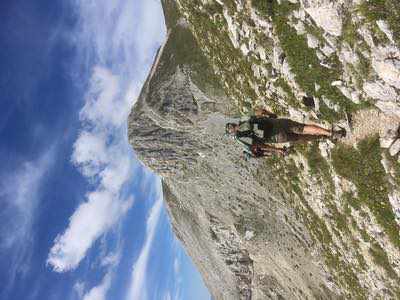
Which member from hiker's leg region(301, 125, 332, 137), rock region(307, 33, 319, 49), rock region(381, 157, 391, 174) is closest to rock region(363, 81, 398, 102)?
rock region(381, 157, 391, 174)

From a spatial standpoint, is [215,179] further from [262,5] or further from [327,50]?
[327,50]

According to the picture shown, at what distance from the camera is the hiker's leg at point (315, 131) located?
Answer: 2088 cm

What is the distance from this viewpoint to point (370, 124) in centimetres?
1803

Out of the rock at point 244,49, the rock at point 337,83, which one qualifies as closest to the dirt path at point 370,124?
the rock at point 337,83

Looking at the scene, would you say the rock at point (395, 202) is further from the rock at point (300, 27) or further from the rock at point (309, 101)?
the rock at point (300, 27)

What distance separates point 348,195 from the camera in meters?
21.8

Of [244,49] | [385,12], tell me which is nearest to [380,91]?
[385,12]

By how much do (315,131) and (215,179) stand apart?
1714 centimetres

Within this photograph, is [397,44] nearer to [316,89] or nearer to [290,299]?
[316,89]

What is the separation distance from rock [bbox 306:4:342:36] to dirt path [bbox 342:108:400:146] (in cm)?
371

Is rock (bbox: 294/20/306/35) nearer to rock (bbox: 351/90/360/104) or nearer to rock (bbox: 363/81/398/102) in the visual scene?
rock (bbox: 351/90/360/104)

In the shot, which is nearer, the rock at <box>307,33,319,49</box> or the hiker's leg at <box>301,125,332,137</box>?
the rock at <box>307,33,319,49</box>

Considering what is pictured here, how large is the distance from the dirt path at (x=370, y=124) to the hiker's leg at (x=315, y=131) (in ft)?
4.00

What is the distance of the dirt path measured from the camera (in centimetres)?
1695
